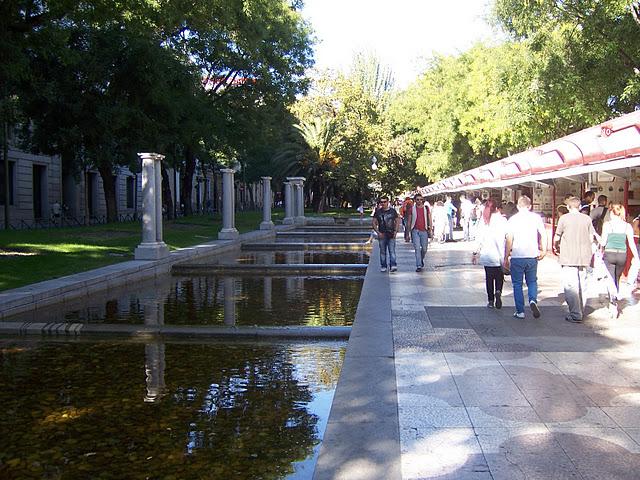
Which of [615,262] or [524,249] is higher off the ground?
[524,249]

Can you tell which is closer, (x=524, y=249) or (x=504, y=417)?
(x=504, y=417)

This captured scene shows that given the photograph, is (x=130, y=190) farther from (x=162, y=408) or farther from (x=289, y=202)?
(x=162, y=408)

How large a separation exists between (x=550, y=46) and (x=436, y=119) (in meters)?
23.7

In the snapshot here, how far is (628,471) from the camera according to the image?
12.3 ft

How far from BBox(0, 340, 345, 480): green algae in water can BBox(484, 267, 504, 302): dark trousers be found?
116 inches

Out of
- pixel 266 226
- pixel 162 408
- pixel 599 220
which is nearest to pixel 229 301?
pixel 162 408

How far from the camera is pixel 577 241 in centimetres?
839

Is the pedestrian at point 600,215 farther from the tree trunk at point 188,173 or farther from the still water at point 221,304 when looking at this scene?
the tree trunk at point 188,173

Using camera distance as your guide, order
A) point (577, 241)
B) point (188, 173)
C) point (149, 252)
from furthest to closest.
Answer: point (188, 173)
point (149, 252)
point (577, 241)

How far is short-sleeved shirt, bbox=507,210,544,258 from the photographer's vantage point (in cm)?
870

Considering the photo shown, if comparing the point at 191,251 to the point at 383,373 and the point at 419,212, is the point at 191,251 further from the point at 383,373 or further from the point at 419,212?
the point at 383,373

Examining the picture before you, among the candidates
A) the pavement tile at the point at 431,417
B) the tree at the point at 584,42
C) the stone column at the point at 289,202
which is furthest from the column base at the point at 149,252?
the stone column at the point at 289,202

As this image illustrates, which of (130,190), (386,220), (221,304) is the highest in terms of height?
(130,190)

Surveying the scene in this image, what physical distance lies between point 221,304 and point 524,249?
17.5 feet
